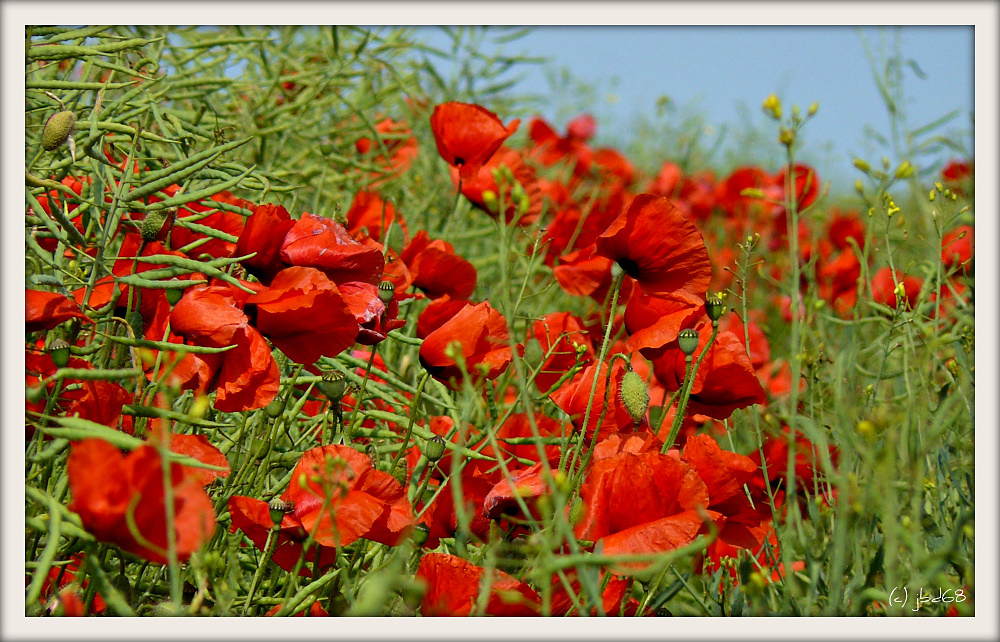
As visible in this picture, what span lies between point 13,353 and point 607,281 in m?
0.62

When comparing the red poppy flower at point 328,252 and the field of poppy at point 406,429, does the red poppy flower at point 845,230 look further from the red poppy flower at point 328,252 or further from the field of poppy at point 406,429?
the red poppy flower at point 328,252

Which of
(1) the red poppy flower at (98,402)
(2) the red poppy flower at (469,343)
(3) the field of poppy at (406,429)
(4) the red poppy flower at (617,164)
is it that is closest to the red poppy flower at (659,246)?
(3) the field of poppy at (406,429)

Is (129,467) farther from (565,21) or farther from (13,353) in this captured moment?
(565,21)

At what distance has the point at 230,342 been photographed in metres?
0.68

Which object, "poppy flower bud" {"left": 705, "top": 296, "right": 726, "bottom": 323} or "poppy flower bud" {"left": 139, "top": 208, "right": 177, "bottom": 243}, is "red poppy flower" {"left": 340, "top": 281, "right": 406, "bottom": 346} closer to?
"poppy flower bud" {"left": 139, "top": 208, "right": 177, "bottom": 243}

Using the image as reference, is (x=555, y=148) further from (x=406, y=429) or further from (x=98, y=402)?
(x=98, y=402)

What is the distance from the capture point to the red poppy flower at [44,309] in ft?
2.16

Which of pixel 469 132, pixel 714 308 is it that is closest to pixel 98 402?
pixel 714 308

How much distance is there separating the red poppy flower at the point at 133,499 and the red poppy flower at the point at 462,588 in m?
0.19

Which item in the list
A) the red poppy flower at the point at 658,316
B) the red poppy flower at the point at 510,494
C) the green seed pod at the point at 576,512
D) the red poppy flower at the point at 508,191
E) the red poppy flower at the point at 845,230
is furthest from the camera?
the red poppy flower at the point at 845,230

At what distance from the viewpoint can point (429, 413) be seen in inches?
43.1

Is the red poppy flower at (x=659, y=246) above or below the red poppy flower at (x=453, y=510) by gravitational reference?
above

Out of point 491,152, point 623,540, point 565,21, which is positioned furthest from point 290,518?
point 491,152

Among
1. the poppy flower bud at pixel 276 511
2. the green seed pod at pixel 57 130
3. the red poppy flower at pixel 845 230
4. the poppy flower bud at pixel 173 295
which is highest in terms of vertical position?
the red poppy flower at pixel 845 230
